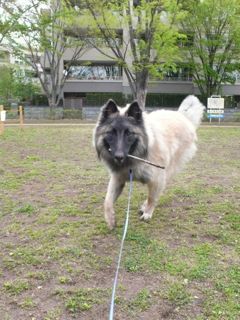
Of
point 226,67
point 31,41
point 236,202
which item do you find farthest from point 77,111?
point 236,202

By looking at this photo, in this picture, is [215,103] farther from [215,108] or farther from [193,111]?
[193,111]

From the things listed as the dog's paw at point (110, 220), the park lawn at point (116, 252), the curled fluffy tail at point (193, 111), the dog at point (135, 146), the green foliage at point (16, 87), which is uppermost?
the green foliage at point (16, 87)

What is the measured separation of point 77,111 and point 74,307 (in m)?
26.4

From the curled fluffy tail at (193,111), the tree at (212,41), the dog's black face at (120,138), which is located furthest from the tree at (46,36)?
the dog's black face at (120,138)

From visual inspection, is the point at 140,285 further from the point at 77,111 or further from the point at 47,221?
the point at 77,111

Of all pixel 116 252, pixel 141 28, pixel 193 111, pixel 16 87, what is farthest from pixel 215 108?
pixel 116 252

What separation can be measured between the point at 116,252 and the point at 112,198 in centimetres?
84

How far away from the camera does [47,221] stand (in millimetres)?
4730

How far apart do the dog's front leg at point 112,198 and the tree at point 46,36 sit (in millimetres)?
24220

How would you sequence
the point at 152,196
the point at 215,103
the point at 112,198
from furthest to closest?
1. the point at 215,103
2. the point at 152,196
3. the point at 112,198

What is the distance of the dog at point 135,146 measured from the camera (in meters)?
4.00

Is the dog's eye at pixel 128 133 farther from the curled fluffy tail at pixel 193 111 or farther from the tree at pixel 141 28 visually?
the tree at pixel 141 28

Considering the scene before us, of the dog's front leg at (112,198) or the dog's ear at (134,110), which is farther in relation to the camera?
the dog's front leg at (112,198)

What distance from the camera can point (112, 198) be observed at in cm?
451
